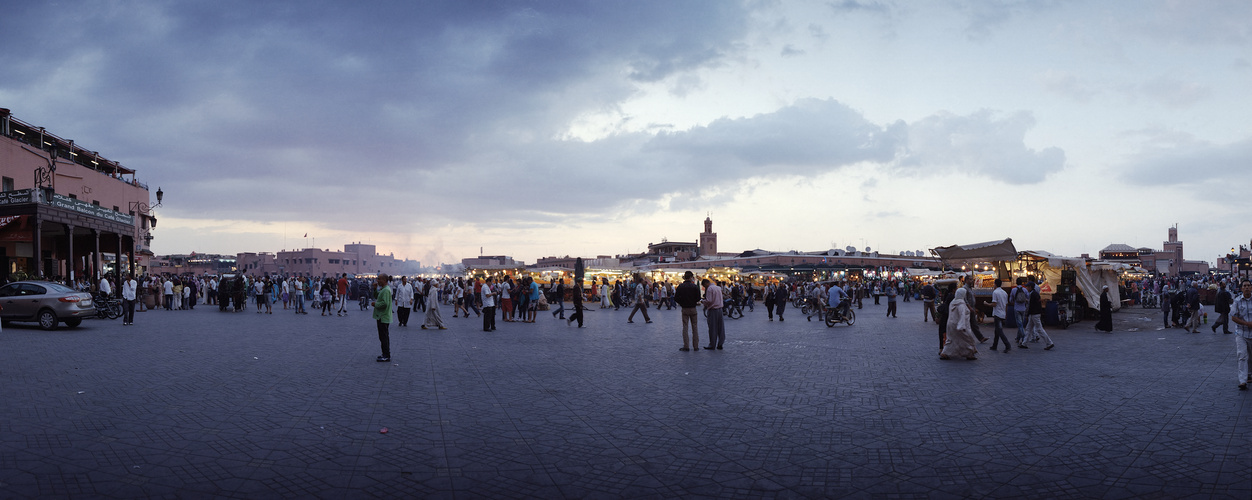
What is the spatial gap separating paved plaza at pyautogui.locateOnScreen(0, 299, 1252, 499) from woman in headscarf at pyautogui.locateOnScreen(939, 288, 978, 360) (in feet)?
1.27

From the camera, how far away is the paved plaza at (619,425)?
4773 mm

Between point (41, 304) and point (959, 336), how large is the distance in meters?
20.9

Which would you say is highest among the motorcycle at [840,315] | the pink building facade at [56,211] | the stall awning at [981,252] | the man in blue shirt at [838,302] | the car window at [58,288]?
the pink building facade at [56,211]

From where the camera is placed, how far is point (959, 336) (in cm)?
1174

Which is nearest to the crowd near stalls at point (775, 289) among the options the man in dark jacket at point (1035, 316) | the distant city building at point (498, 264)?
the man in dark jacket at point (1035, 316)

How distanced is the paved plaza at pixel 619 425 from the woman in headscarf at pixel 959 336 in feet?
1.27

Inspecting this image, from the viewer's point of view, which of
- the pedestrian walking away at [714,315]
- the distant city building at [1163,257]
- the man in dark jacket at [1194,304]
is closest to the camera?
the pedestrian walking away at [714,315]

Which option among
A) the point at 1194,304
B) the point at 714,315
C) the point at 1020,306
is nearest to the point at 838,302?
the point at 1020,306

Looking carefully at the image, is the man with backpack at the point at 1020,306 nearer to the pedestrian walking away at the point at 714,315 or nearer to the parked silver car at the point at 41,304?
the pedestrian walking away at the point at 714,315

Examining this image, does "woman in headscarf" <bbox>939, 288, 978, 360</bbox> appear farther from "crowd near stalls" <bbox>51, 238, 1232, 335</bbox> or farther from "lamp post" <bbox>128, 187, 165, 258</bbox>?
"lamp post" <bbox>128, 187, 165, 258</bbox>

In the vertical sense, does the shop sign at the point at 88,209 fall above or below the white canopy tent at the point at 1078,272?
above

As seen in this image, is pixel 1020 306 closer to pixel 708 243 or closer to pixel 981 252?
pixel 981 252

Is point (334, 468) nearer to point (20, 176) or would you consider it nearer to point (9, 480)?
point (9, 480)

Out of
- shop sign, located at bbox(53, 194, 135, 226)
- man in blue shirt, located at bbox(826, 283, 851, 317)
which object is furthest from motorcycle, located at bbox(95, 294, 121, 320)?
man in blue shirt, located at bbox(826, 283, 851, 317)
